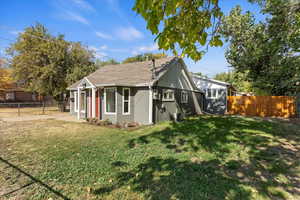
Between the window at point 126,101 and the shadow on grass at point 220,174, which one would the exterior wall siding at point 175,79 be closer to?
the window at point 126,101

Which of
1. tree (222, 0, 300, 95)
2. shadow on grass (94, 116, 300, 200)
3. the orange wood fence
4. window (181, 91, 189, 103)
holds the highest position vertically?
tree (222, 0, 300, 95)

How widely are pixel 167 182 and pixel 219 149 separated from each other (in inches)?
104

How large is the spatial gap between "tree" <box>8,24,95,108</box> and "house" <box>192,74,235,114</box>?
13.4 m

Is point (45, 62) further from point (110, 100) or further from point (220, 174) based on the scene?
point (220, 174)

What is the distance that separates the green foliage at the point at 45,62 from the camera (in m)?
16.1

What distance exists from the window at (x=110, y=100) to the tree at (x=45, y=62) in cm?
792

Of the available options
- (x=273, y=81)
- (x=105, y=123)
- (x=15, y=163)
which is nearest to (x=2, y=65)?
(x=105, y=123)

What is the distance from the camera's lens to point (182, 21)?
108 inches

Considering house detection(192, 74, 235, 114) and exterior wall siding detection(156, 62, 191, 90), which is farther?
house detection(192, 74, 235, 114)

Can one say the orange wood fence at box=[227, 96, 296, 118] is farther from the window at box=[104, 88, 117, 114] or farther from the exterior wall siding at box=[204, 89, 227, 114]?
the window at box=[104, 88, 117, 114]

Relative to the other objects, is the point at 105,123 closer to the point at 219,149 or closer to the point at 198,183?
the point at 219,149

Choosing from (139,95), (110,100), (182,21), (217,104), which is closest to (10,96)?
(110,100)

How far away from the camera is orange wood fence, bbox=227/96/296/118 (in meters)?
14.0

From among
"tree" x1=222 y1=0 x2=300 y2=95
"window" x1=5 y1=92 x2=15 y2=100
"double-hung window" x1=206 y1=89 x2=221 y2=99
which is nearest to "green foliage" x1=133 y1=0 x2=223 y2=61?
"tree" x1=222 y1=0 x2=300 y2=95
